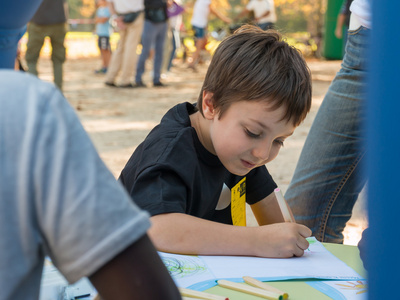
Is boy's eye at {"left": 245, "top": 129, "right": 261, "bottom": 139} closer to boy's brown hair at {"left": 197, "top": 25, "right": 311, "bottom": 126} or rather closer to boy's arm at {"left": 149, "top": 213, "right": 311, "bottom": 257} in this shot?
boy's brown hair at {"left": 197, "top": 25, "right": 311, "bottom": 126}

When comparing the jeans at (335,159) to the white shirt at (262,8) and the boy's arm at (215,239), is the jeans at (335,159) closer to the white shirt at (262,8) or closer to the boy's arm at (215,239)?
the boy's arm at (215,239)

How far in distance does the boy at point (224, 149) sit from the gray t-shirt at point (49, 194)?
786 mm

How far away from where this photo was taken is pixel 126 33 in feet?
25.4

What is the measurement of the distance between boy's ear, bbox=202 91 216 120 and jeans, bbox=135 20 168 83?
6.20 metres

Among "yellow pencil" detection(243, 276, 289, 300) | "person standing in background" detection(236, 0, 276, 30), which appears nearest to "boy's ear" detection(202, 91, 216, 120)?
"yellow pencil" detection(243, 276, 289, 300)

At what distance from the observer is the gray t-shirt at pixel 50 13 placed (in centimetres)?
581

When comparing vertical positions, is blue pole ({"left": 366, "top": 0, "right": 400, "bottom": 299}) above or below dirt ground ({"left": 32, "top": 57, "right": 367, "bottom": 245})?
above

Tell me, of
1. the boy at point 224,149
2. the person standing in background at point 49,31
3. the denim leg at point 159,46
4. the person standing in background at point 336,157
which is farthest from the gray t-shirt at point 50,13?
the boy at point 224,149

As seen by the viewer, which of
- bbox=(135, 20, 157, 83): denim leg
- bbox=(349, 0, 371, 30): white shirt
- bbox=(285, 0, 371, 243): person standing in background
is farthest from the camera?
bbox=(135, 20, 157, 83): denim leg

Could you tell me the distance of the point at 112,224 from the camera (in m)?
0.56

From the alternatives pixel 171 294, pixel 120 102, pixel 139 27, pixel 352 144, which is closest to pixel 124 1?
pixel 139 27

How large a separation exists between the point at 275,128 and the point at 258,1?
8.22 metres

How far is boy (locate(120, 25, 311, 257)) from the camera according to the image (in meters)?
1.37

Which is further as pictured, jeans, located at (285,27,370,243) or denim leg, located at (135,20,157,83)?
denim leg, located at (135,20,157,83)
